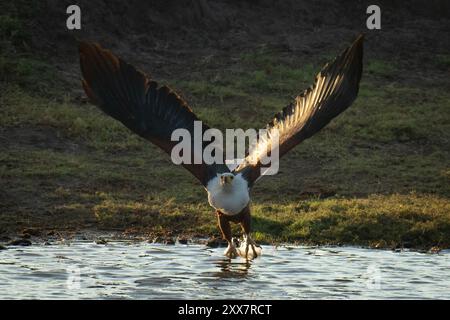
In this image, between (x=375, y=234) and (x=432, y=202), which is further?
(x=432, y=202)

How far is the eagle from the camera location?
26.8 feet

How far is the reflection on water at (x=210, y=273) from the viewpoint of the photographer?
8.16 meters

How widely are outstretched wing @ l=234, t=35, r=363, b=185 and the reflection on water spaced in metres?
1.18

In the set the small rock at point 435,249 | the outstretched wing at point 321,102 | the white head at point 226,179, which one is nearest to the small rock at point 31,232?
the white head at point 226,179

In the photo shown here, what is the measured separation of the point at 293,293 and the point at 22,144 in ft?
20.1

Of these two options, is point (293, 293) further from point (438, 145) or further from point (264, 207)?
point (438, 145)

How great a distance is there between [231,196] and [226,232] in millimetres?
558

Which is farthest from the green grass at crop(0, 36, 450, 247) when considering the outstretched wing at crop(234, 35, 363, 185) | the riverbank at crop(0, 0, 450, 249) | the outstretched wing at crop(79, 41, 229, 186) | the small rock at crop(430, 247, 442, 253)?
the outstretched wing at crop(79, 41, 229, 186)

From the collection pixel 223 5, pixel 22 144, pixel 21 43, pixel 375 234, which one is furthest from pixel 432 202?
pixel 223 5

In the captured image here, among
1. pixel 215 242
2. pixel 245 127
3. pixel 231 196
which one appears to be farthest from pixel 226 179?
pixel 245 127

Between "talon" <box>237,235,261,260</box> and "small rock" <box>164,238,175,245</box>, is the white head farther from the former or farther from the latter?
"small rock" <box>164,238,175,245</box>

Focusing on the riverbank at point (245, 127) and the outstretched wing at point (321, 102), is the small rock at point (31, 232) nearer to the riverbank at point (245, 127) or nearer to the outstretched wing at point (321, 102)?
the riverbank at point (245, 127)

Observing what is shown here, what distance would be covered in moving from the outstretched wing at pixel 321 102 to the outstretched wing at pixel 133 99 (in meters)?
0.81

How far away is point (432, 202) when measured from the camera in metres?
11.3
